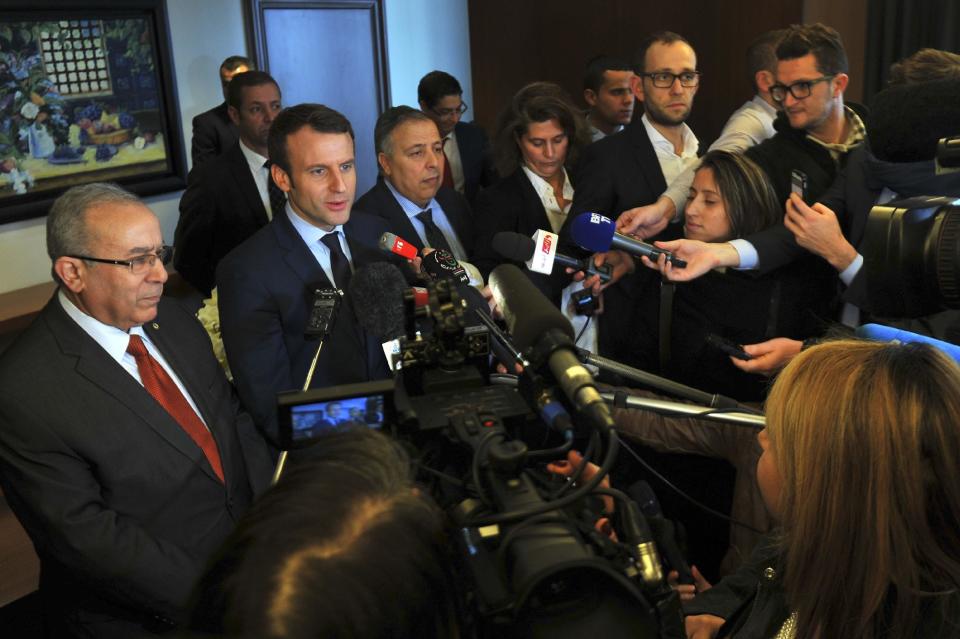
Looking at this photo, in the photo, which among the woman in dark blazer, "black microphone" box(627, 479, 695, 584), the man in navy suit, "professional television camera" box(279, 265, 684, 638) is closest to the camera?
"professional television camera" box(279, 265, 684, 638)

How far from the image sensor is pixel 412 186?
293cm

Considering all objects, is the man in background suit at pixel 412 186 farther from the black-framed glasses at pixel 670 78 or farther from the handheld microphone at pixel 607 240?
the black-framed glasses at pixel 670 78

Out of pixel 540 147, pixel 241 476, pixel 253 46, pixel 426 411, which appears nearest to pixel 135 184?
pixel 253 46

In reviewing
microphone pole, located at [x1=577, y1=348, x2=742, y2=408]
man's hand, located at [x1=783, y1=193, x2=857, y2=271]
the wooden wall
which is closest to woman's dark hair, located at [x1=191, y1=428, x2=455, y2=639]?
microphone pole, located at [x1=577, y1=348, x2=742, y2=408]

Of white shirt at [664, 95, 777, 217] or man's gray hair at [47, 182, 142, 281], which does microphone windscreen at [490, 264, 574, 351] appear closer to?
man's gray hair at [47, 182, 142, 281]

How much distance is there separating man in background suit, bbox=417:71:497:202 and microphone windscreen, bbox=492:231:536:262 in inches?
96.6

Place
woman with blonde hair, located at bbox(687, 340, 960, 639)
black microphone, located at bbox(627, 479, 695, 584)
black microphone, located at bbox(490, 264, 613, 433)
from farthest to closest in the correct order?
1. black microphone, located at bbox(627, 479, 695, 584)
2. woman with blonde hair, located at bbox(687, 340, 960, 639)
3. black microphone, located at bbox(490, 264, 613, 433)

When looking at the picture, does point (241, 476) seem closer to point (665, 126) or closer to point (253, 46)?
point (665, 126)

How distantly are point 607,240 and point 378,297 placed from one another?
62cm

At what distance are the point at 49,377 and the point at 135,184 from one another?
316 cm

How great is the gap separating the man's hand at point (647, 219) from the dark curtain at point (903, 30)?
108 inches

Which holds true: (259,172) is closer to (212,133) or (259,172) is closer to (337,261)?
(212,133)

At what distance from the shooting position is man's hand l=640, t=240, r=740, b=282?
91.3 inches

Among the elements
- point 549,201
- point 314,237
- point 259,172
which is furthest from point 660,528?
point 259,172
